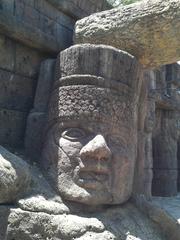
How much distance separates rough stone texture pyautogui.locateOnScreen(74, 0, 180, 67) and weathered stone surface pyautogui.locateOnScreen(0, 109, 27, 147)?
118 centimetres

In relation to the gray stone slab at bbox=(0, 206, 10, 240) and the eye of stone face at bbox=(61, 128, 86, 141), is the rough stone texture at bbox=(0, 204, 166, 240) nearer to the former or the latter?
the gray stone slab at bbox=(0, 206, 10, 240)

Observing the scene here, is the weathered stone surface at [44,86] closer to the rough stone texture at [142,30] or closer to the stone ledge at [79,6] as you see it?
the rough stone texture at [142,30]

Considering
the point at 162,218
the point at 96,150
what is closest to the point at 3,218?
the point at 96,150

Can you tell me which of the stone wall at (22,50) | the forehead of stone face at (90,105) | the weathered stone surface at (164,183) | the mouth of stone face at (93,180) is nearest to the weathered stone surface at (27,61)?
the stone wall at (22,50)

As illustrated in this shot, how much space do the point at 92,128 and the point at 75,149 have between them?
257 mm

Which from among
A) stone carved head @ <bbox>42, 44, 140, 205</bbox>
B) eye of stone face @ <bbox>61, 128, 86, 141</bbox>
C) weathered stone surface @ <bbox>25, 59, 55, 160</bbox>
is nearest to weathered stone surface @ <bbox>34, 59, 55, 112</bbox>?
weathered stone surface @ <bbox>25, 59, 55, 160</bbox>

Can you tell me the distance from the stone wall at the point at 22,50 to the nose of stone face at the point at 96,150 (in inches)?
37.7

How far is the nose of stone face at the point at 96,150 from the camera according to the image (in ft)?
10.6

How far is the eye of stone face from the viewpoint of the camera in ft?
11.1

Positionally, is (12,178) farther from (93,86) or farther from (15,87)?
(15,87)

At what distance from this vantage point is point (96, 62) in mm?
3525

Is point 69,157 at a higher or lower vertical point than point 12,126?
lower

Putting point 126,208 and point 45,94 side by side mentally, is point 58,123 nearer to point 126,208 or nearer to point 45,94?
point 45,94

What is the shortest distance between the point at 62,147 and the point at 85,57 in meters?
0.92
